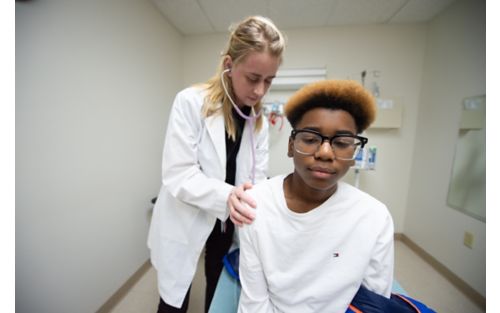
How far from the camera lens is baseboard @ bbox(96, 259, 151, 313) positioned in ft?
Result: 4.31

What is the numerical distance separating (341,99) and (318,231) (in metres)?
0.42

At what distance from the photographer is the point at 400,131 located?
2088 mm

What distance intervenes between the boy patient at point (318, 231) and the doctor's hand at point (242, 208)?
25 mm

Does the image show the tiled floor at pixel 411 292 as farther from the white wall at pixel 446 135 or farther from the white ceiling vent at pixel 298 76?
the white ceiling vent at pixel 298 76

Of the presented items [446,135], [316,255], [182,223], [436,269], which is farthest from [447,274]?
[182,223]

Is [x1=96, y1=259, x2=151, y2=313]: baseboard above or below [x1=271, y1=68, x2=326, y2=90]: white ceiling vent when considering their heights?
below

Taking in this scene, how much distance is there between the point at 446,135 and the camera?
1719 millimetres

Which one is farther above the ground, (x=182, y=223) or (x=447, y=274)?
(x=182, y=223)

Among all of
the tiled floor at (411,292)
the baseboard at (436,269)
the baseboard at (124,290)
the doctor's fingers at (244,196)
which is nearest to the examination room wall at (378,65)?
the baseboard at (436,269)

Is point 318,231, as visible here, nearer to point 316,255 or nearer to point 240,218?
point 316,255

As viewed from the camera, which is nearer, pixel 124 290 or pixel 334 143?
pixel 334 143

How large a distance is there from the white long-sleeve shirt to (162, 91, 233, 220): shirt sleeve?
0.67 ft

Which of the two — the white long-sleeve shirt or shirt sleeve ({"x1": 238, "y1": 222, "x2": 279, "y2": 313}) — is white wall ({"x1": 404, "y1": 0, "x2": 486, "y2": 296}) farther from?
shirt sleeve ({"x1": 238, "y1": 222, "x2": 279, "y2": 313})

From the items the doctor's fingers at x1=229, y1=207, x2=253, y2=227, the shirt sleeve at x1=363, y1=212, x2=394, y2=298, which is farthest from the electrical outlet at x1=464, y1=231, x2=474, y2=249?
the doctor's fingers at x1=229, y1=207, x2=253, y2=227
